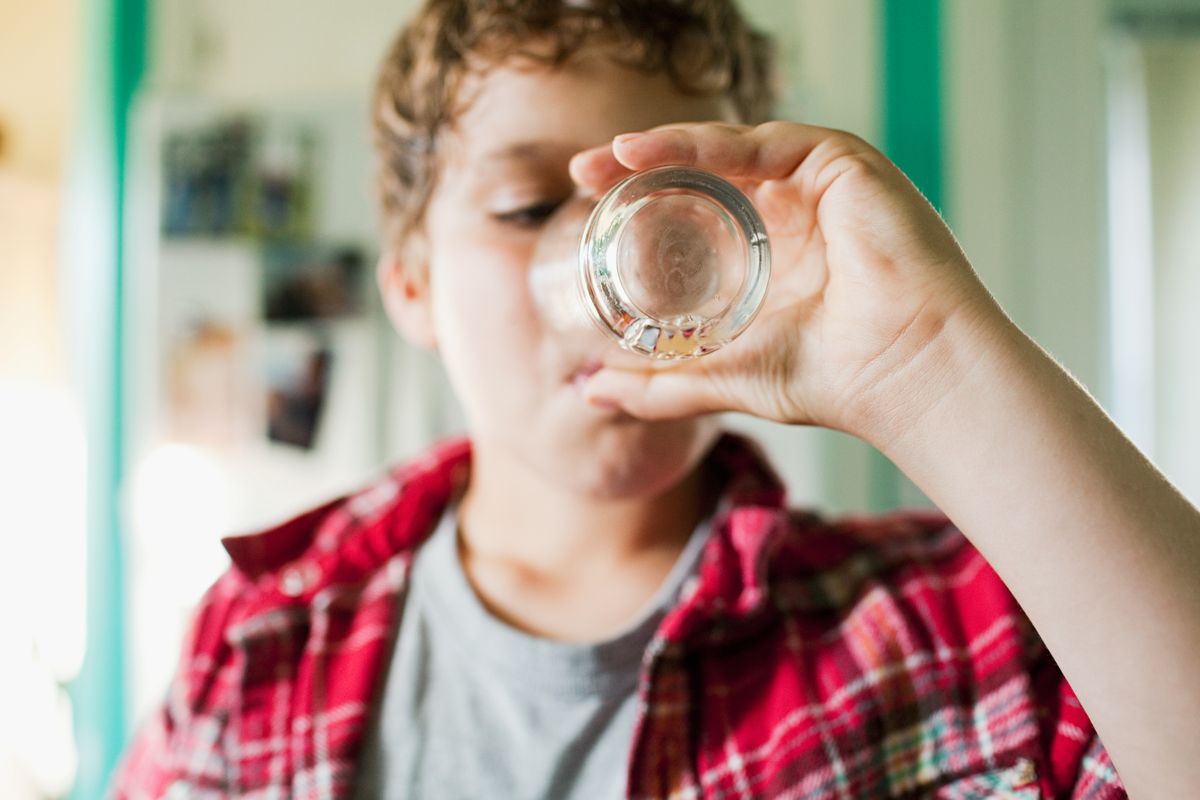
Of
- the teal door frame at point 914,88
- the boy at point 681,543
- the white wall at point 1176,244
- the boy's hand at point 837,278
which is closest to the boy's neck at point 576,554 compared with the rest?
the boy at point 681,543

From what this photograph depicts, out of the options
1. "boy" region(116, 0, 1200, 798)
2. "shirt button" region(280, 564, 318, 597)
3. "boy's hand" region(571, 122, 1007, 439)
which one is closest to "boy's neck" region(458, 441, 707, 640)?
"boy" region(116, 0, 1200, 798)

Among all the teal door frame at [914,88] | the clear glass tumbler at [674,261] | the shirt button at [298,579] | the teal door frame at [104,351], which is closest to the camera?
the clear glass tumbler at [674,261]

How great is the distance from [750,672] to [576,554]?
160 mm

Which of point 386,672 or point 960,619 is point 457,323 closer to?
point 386,672

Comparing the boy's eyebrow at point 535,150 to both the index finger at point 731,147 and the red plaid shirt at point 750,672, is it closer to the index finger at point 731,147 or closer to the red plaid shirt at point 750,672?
the index finger at point 731,147

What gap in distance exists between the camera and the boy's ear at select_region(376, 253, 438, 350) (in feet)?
2.44

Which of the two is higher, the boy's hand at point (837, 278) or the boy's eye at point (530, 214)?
the boy's eye at point (530, 214)

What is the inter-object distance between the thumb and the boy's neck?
0.17 m

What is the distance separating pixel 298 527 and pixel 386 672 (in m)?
0.18

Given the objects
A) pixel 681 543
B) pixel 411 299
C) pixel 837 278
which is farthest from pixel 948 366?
pixel 411 299

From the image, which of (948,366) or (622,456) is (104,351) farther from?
(948,366)

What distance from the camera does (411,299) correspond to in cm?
77

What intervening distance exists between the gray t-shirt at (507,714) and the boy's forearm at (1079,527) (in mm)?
280

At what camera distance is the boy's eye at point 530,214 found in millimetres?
553
